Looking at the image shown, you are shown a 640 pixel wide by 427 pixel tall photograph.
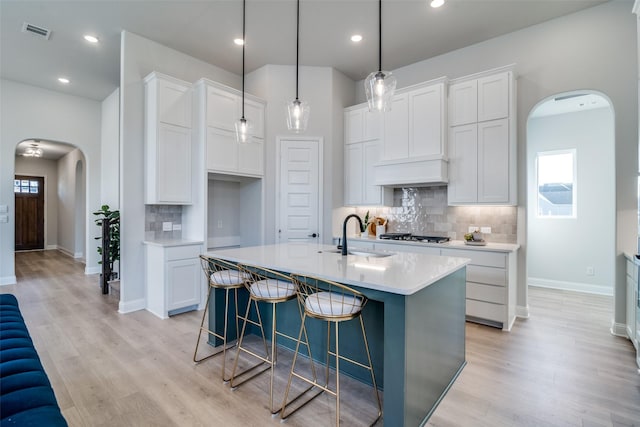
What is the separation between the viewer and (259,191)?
16.0ft

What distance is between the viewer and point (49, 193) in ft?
31.9

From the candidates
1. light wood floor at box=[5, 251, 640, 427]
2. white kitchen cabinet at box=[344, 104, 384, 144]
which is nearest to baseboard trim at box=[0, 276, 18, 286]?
light wood floor at box=[5, 251, 640, 427]

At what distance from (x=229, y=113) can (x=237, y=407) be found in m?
3.63

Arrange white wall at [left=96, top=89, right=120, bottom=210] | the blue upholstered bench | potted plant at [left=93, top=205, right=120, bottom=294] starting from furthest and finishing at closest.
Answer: white wall at [left=96, top=89, right=120, bottom=210] → potted plant at [left=93, top=205, right=120, bottom=294] → the blue upholstered bench

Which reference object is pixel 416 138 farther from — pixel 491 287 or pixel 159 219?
pixel 159 219

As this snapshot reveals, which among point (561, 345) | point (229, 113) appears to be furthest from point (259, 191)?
point (561, 345)

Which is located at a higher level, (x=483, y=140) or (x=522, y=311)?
(x=483, y=140)

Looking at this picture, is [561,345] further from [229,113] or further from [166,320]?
[229,113]

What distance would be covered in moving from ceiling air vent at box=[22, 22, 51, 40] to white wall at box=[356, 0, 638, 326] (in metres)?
5.55

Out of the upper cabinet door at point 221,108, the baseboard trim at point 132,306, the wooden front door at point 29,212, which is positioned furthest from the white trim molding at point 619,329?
the wooden front door at point 29,212

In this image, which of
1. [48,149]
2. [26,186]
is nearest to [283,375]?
[48,149]

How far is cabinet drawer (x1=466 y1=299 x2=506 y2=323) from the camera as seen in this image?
3.46 m

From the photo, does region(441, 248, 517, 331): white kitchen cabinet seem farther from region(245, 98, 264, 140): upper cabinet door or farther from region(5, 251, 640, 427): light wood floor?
region(245, 98, 264, 140): upper cabinet door

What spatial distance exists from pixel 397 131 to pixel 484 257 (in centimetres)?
203
